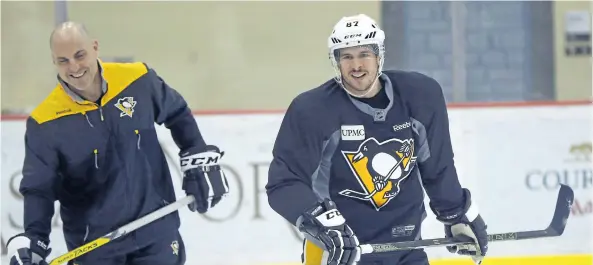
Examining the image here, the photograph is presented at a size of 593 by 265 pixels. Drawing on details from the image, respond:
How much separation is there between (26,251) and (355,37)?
101cm

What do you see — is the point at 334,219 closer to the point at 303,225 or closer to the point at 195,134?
the point at 303,225

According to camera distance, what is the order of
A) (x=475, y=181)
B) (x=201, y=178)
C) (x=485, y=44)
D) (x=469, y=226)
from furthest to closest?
(x=485, y=44) → (x=475, y=181) → (x=201, y=178) → (x=469, y=226)

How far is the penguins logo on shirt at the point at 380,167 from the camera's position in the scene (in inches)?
87.8

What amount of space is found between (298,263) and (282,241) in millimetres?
109

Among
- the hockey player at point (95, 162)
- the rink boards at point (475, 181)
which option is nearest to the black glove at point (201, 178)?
the hockey player at point (95, 162)

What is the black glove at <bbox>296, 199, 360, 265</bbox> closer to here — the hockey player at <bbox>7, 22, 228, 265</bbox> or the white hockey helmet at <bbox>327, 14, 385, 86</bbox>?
the white hockey helmet at <bbox>327, 14, 385, 86</bbox>

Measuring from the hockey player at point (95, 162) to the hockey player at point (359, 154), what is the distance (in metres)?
0.45

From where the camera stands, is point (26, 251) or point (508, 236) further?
point (508, 236)

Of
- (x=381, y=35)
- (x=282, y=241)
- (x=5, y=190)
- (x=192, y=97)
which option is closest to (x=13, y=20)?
(x=192, y=97)

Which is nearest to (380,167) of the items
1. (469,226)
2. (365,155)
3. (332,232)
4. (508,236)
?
(365,155)

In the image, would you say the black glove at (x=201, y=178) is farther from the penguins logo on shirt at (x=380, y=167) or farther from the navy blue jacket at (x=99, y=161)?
the penguins logo on shirt at (x=380, y=167)

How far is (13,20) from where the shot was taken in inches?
188

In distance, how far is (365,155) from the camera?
2.23m

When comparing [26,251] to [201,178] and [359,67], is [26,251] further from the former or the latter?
[359,67]
